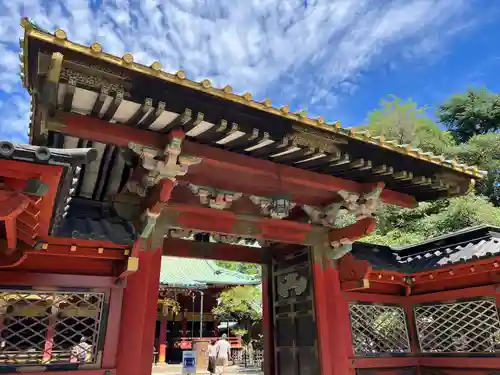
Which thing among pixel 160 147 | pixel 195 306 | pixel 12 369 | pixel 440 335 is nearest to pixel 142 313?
pixel 12 369

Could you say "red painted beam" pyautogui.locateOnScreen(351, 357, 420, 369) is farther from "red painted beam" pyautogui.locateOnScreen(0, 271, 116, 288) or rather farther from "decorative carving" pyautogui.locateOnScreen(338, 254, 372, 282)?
"red painted beam" pyautogui.locateOnScreen(0, 271, 116, 288)

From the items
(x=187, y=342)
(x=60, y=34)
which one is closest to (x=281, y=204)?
(x=60, y=34)

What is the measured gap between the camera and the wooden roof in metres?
3.36

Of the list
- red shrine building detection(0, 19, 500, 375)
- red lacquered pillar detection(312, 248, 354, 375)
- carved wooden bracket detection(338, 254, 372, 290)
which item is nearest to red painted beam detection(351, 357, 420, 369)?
red shrine building detection(0, 19, 500, 375)

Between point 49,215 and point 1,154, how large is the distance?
825mm

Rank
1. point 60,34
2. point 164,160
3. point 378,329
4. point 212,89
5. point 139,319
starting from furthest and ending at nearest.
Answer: point 378,329
point 139,319
point 164,160
point 212,89
point 60,34

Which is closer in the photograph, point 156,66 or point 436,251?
point 156,66

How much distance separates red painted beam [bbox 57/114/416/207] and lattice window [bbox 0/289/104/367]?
1.86 metres

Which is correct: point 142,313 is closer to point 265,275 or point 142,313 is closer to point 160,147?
point 160,147

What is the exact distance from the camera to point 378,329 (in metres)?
6.57

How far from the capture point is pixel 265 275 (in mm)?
7273

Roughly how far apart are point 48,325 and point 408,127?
28047mm

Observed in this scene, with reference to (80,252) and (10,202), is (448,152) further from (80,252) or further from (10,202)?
(10,202)

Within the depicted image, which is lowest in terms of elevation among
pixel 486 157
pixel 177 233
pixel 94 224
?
pixel 94 224
